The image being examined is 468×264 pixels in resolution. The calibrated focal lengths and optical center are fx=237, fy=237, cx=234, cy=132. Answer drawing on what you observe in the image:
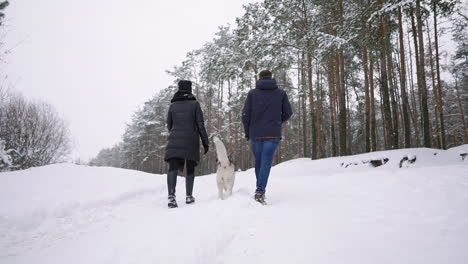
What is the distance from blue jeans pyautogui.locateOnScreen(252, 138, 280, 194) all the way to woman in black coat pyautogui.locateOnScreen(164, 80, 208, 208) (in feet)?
3.14

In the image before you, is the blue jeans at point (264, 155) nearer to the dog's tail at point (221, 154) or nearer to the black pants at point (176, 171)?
the dog's tail at point (221, 154)

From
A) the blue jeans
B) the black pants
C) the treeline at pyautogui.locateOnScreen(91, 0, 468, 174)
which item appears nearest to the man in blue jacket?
the blue jeans

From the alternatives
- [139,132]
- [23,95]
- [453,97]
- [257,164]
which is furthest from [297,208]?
[139,132]

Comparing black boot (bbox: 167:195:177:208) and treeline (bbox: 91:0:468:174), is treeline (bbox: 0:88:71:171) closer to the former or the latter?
treeline (bbox: 91:0:468:174)

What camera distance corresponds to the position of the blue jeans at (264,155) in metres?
3.82

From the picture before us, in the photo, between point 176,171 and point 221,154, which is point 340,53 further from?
point 176,171

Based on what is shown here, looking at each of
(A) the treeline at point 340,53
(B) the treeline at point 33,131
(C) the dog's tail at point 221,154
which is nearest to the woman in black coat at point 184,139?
(C) the dog's tail at point 221,154

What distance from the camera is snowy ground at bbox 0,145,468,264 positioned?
1.93 m

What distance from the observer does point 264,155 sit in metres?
3.90

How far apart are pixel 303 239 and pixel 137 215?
2.70 meters

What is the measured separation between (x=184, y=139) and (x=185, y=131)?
0.47 ft

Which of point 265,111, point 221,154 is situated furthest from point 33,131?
point 265,111

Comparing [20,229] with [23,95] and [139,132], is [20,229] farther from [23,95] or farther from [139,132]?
[139,132]

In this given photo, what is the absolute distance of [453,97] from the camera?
997 inches
